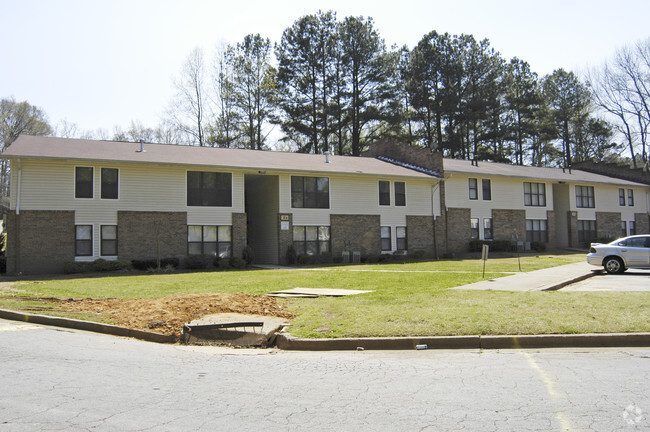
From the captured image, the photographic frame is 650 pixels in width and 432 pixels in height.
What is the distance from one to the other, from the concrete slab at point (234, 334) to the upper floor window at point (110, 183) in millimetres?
18311

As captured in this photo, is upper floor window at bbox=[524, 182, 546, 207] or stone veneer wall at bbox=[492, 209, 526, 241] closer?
stone veneer wall at bbox=[492, 209, 526, 241]

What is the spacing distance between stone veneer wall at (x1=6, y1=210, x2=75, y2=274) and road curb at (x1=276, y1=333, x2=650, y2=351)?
2015 cm

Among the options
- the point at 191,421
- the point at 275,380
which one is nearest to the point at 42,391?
the point at 191,421

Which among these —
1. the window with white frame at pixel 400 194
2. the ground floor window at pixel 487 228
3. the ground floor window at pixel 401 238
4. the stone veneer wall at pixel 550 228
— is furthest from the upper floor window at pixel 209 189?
the stone veneer wall at pixel 550 228

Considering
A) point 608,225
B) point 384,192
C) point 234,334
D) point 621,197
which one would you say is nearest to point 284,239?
point 384,192

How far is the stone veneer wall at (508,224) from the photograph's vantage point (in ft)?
127

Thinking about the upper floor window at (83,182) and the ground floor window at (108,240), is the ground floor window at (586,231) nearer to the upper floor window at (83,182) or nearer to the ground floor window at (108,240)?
the ground floor window at (108,240)

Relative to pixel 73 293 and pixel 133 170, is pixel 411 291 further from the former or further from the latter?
pixel 133 170

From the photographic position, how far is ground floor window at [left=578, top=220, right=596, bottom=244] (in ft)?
140

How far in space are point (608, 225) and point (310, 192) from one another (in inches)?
1132

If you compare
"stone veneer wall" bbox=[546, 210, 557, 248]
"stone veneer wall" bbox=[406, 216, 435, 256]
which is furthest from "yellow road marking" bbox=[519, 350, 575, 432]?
"stone veneer wall" bbox=[546, 210, 557, 248]

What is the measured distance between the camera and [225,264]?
2769cm

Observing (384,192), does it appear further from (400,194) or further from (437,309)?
(437,309)

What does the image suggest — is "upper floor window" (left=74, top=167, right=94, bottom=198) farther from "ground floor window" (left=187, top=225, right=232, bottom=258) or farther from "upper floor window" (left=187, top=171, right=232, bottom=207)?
"ground floor window" (left=187, top=225, right=232, bottom=258)
